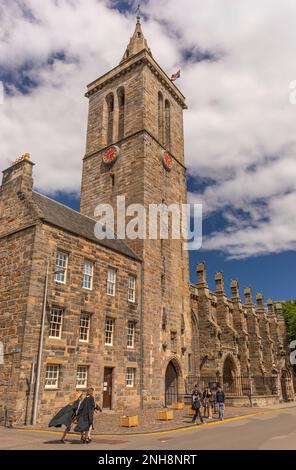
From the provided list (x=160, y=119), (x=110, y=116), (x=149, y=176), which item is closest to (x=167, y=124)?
(x=160, y=119)

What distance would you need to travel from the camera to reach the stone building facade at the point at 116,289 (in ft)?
59.1

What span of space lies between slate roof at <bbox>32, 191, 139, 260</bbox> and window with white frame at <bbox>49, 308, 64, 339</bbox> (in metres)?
4.48

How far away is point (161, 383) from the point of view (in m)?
24.8

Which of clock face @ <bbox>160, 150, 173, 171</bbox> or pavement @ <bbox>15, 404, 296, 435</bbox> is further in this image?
clock face @ <bbox>160, 150, 173, 171</bbox>

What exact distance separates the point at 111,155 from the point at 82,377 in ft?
60.3

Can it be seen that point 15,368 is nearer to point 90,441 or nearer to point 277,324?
point 90,441

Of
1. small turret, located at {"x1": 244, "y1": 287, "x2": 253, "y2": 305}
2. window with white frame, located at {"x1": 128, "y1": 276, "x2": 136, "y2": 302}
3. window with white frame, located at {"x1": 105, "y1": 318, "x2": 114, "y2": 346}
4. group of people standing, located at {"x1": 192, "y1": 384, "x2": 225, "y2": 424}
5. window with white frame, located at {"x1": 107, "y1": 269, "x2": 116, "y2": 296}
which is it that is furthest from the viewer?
small turret, located at {"x1": 244, "y1": 287, "x2": 253, "y2": 305}

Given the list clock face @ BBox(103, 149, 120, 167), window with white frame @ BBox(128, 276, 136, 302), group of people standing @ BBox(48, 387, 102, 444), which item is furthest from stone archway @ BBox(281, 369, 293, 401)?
group of people standing @ BBox(48, 387, 102, 444)

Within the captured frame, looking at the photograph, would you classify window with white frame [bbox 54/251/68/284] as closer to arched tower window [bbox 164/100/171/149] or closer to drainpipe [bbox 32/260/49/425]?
drainpipe [bbox 32/260/49/425]

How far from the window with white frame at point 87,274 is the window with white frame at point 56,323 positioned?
2.38 metres

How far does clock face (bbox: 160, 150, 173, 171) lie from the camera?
3120 centimetres

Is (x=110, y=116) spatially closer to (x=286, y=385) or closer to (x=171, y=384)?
(x=171, y=384)

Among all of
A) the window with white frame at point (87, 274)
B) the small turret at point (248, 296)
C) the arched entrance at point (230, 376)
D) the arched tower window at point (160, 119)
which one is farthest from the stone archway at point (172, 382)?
the small turret at point (248, 296)

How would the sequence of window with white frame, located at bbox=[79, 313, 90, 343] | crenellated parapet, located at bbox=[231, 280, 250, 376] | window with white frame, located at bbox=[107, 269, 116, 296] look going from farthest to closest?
crenellated parapet, located at bbox=[231, 280, 250, 376]
window with white frame, located at bbox=[107, 269, 116, 296]
window with white frame, located at bbox=[79, 313, 90, 343]
